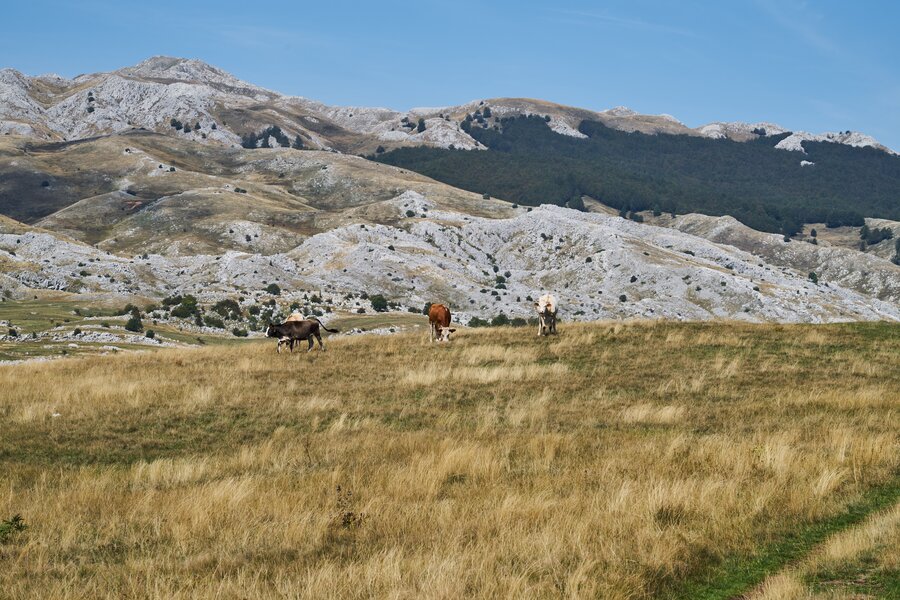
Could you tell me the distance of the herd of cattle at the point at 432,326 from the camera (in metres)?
30.5

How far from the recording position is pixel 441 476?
11.9 meters

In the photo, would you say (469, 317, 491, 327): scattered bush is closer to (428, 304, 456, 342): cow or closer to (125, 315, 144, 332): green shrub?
(125, 315, 144, 332): green shrub

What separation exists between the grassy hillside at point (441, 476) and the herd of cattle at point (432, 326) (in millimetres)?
5505

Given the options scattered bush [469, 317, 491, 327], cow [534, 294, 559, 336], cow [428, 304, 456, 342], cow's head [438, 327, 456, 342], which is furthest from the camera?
scattered bush [469, 317, 491, 327]

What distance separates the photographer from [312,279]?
138125 mm

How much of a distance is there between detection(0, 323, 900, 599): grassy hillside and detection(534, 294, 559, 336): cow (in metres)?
6.54

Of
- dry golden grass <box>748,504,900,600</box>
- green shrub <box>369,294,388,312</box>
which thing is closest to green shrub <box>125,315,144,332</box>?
green shrub <box>369,294,388,312</box>

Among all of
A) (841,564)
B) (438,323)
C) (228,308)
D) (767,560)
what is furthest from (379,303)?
(841,564)

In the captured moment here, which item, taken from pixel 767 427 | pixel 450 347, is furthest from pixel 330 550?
pixel 450 347

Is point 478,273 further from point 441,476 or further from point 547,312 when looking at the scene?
point 441,476

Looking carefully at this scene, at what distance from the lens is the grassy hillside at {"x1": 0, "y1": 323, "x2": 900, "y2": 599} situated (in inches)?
305

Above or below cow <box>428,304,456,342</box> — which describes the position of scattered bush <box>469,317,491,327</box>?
below

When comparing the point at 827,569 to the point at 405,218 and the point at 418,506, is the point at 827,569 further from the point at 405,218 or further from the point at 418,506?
the point at 405,218

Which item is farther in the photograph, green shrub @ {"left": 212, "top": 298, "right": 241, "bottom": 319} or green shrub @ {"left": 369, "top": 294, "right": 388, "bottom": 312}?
green shrub @ {"left": 369, "top": 294, "right": 388, "bottom": 312}
